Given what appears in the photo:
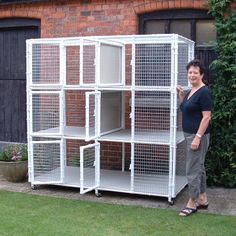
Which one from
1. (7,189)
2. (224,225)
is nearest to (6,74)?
(7,189)

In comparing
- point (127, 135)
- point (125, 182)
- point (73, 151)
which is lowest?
point (125, 182)

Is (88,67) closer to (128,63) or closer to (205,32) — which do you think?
(128,63)

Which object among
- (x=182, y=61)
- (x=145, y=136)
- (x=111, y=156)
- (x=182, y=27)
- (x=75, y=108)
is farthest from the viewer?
(x=75, y=108)

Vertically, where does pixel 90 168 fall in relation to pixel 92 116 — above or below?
below

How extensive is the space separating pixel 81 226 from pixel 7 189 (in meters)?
2.09

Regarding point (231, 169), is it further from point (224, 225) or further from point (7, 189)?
point (7, 189)

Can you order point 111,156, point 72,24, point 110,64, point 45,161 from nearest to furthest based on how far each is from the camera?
1. point 110,64
2. point 45,161
3. point 111,156
4. point 72,24

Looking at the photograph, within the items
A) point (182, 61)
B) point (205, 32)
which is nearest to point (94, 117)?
point (182, 61)

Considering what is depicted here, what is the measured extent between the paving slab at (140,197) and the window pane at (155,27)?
2.72 meters

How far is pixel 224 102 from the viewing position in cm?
722

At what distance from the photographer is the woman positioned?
5.76 meters

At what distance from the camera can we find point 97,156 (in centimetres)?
666

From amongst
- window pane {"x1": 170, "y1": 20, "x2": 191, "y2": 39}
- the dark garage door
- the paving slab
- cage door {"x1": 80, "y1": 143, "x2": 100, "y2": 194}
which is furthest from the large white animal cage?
the dark garage door

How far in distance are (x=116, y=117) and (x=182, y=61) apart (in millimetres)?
1445
